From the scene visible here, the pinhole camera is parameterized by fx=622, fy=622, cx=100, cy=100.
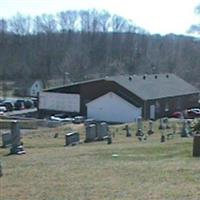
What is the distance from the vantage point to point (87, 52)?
395ft

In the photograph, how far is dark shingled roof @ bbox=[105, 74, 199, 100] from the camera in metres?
56.9

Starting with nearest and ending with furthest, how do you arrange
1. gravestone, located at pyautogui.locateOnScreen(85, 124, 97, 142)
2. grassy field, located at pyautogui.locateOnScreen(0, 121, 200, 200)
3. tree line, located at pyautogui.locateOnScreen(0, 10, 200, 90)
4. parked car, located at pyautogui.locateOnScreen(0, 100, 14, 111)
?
grassy field, located at pyautogui.locateOnScreen(0, 121, 200, 200)
gravestone, located at pyautogui.locateOnScreen(85, 124, 97, 142)
parked car, located at pyautogui.locateOnScreen(0, 100, 14, 111)
tree line, located at pyautogui.locateOnScreen(0, 10, 200, 90)

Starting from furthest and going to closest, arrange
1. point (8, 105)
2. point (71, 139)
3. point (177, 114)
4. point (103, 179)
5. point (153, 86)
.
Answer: point (8, 105) < point (153, 86) < point (177, 114) < point (71, 139) < point (103, 179)

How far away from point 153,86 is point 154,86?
5.5 inches

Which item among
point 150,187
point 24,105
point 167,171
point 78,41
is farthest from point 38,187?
point 78,41

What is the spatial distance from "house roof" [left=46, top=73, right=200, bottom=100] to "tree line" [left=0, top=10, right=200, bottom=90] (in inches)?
1175

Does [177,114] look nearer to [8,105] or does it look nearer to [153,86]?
[153,86]

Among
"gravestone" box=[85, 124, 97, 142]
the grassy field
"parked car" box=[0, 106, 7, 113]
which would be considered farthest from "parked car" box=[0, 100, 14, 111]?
the grassy field

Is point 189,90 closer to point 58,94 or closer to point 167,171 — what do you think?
point 58,94

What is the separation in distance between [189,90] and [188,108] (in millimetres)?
2178

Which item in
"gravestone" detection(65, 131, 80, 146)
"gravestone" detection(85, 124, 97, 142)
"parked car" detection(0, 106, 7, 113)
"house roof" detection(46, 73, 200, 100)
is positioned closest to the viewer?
"gravestone" detection(65, 131, 80, 146)

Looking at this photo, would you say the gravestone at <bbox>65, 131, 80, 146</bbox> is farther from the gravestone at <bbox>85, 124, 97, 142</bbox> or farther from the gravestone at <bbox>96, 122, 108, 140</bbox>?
the gravestone at <bbox>96, 122, 108, 140</bbox>

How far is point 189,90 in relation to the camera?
63.7 meters

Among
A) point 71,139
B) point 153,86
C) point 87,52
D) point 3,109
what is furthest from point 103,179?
point 87,52
